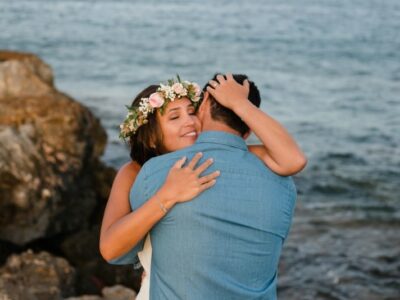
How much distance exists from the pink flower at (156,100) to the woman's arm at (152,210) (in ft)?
2.07

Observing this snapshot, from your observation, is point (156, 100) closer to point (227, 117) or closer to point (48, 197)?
point (227, 117)

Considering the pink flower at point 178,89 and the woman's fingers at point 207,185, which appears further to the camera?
the pink flower at point 178,89

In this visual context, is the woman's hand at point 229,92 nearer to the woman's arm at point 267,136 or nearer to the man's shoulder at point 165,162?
the woman's arm at point 267,136

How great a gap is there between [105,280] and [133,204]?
15.5 ft

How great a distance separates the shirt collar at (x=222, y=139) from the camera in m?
2.61

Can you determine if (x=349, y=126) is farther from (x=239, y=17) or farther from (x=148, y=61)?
(x=239, y=17)

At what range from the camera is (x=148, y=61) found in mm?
27469

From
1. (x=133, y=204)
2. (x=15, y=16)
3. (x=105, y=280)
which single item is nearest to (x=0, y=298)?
(x=105, y=280)

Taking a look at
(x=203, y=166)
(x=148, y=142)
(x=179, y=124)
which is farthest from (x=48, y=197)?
(x=203, y=166)

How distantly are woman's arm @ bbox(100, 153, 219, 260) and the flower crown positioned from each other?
2.08 feet

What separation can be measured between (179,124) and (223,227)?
0.78m

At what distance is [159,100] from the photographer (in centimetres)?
321

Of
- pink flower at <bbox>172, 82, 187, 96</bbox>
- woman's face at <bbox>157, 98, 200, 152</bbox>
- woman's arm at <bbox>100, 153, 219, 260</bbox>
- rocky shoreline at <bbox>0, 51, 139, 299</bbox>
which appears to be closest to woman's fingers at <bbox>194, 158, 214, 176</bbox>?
woman's arm at <bbox>100, 153, 219, 260</bbox>

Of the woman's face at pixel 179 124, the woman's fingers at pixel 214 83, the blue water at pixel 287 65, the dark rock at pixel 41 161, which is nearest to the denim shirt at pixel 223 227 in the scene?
the woman's fingers at pixel 214 83
